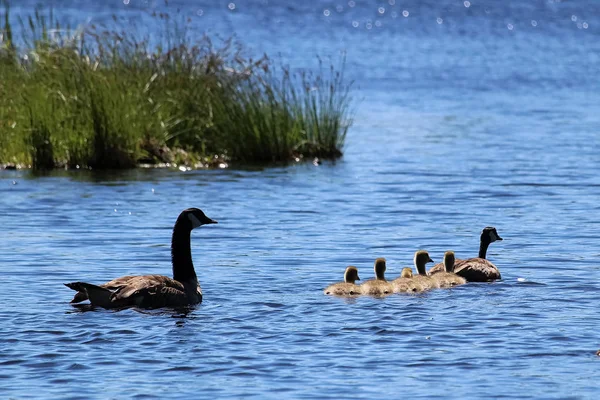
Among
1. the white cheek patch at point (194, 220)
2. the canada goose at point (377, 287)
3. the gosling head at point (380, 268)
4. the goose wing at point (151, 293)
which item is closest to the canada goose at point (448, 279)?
the gosling head at point (380, 268)

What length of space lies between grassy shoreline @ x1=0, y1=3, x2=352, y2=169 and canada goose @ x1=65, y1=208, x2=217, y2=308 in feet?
36.6

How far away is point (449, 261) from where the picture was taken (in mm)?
16156

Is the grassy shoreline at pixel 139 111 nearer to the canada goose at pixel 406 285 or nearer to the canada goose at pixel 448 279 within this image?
the canada goose at pixel 448 279

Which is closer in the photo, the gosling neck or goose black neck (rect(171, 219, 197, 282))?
goose black neck (rect(171, 219, 197, 282))

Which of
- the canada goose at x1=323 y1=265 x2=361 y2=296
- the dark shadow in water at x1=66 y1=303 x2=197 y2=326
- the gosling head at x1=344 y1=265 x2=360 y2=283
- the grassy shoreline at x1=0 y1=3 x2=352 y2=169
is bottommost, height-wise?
the dark shadow in water at x1=66 y1=303 x2=197 y2=326

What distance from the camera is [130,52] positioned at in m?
28.0

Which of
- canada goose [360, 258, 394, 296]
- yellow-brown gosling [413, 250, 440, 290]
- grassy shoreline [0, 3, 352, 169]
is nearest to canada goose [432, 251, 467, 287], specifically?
yellow-brown gosling [413, 250, 440, 290]

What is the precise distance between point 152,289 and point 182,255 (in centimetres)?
114

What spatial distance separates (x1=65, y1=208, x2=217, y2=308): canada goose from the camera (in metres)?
13.5

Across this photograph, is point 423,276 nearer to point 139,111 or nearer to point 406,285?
point 406,285

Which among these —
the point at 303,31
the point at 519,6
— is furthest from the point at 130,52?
the point at 519,6

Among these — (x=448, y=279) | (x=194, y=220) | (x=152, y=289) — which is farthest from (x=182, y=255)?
(x=448, y=279)

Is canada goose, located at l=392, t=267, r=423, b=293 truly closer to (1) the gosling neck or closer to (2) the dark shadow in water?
(1) the gosling neck

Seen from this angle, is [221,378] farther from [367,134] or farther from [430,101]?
[430,101]
